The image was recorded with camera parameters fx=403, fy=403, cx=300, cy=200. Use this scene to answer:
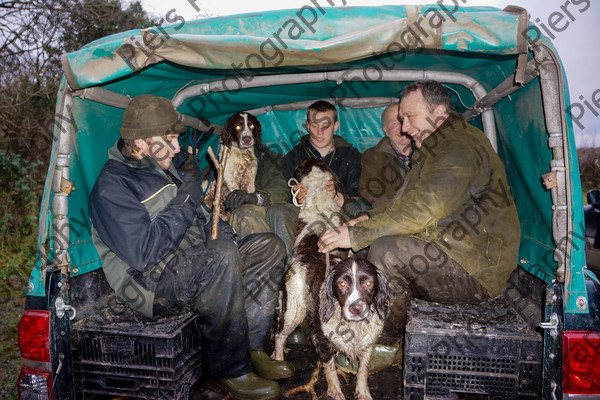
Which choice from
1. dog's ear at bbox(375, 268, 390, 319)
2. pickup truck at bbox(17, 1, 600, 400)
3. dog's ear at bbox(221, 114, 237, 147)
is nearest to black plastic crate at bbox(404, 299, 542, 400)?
pickup truck at bbox(17, 1, 600, 400)

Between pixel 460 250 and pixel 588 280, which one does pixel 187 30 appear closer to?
pixel 460 250

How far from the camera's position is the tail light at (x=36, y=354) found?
2.30 m

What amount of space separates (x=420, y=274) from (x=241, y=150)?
10.3 feet

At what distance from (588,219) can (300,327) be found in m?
4.95

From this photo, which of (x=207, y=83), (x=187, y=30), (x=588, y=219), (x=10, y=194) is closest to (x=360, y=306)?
(x=187, y=30)

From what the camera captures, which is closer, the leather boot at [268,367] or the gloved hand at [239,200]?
the leather boot at [268,367]

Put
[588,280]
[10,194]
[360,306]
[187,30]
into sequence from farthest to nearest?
[10,194]
[360,306]
[187,30]
[588,280]

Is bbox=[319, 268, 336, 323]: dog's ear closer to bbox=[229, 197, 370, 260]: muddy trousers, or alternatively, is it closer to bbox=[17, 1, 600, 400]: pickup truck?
bbox=[17, 1, 600, 400]: pickup truck

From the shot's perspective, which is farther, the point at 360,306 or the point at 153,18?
the point at 153,18

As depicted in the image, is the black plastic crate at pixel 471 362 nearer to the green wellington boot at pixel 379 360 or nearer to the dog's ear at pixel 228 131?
the green wellington boot at pixel 379 360

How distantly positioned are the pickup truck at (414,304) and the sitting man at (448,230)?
157 mm

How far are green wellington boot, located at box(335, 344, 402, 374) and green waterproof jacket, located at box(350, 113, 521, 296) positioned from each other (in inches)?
33.6

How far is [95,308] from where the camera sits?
110 inches

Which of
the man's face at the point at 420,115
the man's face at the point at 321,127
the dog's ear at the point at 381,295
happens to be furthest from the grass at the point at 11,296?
the man's face at the point at 420,115
